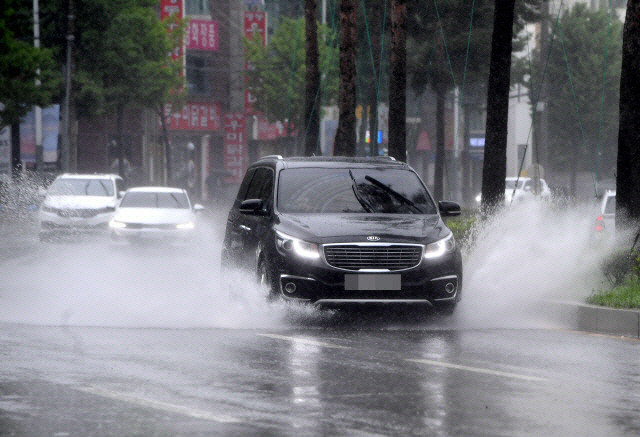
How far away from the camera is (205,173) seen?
8806 cm

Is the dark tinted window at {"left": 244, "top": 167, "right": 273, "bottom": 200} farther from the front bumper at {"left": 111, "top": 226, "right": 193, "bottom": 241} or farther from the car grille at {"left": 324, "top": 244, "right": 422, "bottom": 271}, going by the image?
the front bumper at {"left": 111, "top": 226, "right": 193, "bottom": 241}

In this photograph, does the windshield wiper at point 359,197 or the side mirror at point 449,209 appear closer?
the windshield wiper at point 359,197

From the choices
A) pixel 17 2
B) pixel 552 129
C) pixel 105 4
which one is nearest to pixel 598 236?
pixel 17 2

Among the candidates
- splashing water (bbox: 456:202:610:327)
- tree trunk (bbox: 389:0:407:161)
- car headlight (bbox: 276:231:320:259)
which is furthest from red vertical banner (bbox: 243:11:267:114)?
car headlight (bbox: 276:231:320:259)

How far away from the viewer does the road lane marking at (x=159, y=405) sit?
7.65 metres

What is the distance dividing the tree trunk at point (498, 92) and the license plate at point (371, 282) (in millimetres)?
9993

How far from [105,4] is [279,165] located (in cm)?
3882

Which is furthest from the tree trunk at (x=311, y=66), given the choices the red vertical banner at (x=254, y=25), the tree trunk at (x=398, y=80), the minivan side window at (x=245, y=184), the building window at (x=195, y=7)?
the building window at (x=195, y=7)

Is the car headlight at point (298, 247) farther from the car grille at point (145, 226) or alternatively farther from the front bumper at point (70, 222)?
the front bumper at point (70, 222)

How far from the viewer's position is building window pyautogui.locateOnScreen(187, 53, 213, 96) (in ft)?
278

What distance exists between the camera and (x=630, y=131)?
58.3 ft

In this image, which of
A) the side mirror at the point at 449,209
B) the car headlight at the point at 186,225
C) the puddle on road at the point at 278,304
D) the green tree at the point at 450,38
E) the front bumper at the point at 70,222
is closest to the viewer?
the puddle on road at the point at 278,304

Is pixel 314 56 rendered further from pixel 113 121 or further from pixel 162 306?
pixel 113 121

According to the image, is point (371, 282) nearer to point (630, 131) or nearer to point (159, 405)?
point (159, 405)
